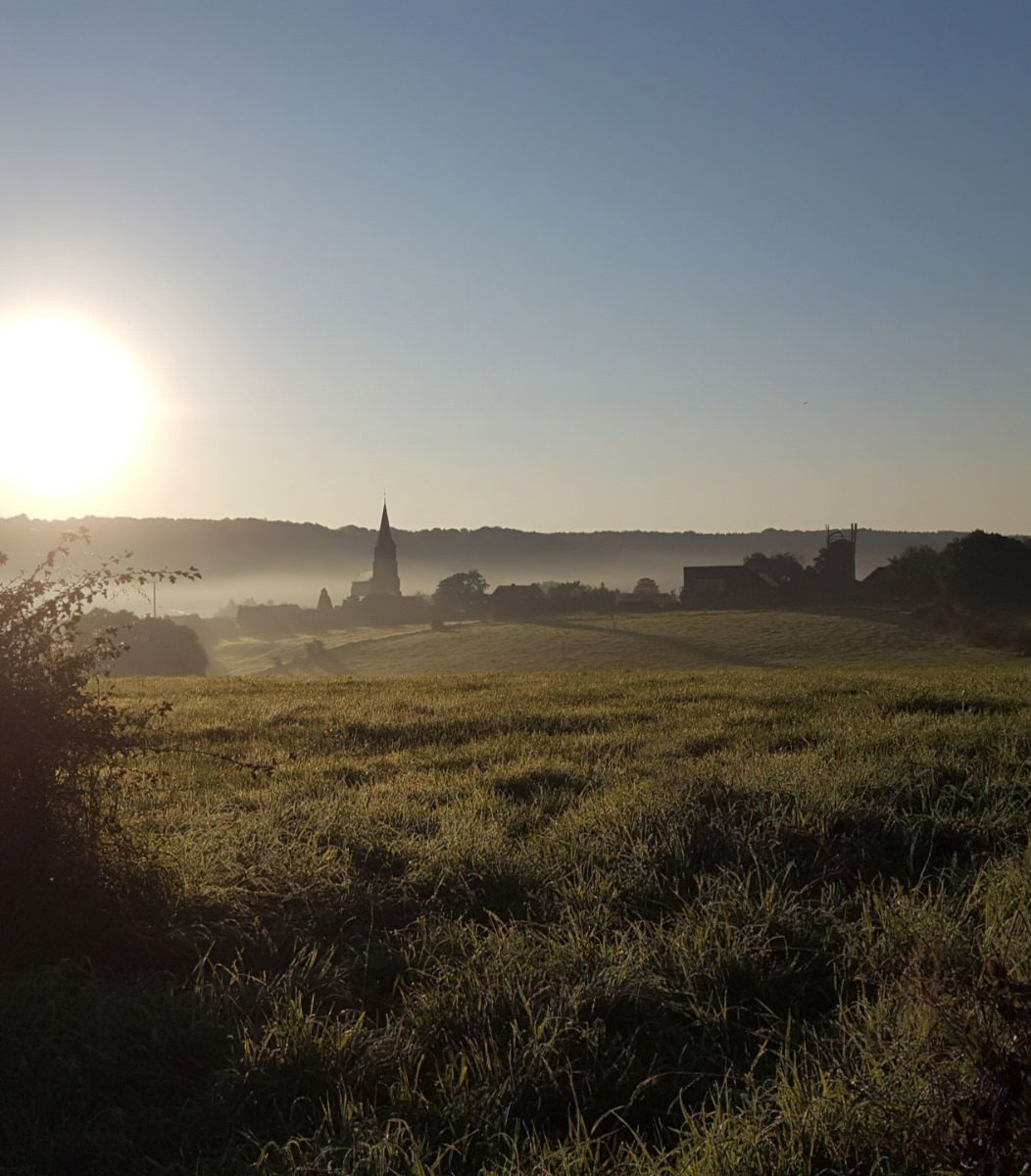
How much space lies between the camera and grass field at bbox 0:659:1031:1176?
2.45m

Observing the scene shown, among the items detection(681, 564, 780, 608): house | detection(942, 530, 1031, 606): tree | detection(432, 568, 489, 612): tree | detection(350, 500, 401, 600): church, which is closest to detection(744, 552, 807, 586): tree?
detection(681, 564, 780, 608): house

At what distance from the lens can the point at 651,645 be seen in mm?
46656

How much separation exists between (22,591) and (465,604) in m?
81.9

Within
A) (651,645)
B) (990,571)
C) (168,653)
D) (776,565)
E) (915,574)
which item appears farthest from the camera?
(776,565)

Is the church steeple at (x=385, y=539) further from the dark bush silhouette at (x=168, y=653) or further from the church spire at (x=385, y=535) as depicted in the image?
the dark bush silhouette at (x=168, y=653)

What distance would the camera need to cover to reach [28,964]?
344 cm

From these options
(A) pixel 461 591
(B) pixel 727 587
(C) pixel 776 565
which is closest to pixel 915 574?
(C) pixel 776 565

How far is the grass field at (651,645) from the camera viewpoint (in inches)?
1610

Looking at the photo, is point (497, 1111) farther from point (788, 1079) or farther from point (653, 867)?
point (653, 867)

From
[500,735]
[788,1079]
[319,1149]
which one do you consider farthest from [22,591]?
[500,735]

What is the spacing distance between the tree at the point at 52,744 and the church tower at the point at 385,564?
12588 cm

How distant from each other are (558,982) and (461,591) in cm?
8730

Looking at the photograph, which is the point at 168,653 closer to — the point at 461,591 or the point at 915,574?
the point at 461,591

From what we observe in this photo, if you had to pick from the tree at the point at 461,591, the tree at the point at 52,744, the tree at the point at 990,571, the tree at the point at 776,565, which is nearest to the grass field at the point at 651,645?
the tree at the point at 990,571
